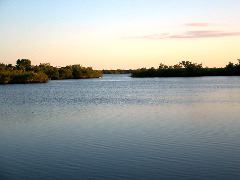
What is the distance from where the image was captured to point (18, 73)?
363ft

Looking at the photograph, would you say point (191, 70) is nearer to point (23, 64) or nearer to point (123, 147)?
point (23, 64)

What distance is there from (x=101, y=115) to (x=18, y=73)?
289 feet

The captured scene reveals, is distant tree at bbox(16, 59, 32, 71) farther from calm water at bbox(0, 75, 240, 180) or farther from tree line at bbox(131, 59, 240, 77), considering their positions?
calm water at bbox(0, 75, 240, 180)

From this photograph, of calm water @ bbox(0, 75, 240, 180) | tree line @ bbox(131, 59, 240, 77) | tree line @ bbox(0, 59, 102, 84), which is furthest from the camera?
tree line @ bbox(131, 59, 240, 77)

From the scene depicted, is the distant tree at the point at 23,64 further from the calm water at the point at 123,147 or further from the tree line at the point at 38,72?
the calm water at the point at 123,147

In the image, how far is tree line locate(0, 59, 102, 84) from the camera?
10831 centimetres

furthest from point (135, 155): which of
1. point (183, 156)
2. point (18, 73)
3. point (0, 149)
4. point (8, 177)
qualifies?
point (18, 73)

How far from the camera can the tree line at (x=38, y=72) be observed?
108 metres

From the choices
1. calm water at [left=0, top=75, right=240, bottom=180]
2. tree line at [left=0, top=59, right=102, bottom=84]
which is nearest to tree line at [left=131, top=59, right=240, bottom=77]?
tree line at [left=0, top=59, right=102, bottom=84]

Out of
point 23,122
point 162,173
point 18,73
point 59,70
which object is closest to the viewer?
point 162,173

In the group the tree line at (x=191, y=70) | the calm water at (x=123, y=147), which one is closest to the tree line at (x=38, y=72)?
the tree line at (x=191, y=70)

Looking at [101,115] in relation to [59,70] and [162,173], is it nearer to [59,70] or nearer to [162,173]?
[162,173]

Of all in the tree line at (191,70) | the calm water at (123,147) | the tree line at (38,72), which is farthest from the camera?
the tree line at (191,70)

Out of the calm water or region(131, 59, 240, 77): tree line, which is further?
region(131, 59, 240, 77): tree line
